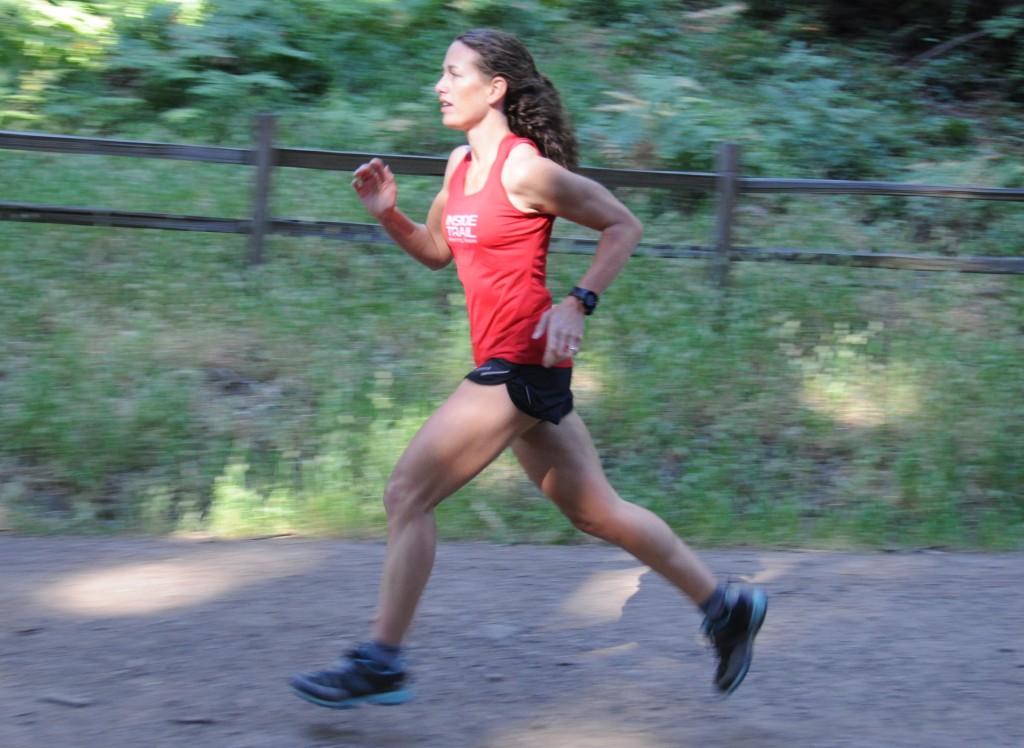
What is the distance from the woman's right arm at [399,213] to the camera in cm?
329

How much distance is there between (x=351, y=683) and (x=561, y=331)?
1.18m

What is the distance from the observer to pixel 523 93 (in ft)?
10.3

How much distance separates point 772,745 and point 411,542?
49.1 inches

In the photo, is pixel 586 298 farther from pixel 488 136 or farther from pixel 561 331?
pixel 488 136

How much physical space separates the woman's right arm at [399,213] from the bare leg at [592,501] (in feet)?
2.35

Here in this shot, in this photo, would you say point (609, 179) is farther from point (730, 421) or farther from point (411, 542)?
point (411, 542)

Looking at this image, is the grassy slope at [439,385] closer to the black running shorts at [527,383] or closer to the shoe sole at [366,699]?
the shoe sole at [366,699]

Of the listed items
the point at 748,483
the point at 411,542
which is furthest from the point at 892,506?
the point at 411,542

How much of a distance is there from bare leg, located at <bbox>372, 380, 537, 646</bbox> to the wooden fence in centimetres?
440

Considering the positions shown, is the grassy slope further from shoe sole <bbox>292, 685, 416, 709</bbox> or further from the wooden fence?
shoe sole <bbox>292, 685, 416, 709</bbox>

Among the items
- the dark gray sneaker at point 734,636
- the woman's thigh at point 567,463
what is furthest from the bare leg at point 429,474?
the dark gray sneaker at point 734,636

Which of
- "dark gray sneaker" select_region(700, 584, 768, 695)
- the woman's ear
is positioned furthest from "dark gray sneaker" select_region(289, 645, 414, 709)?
the woman's ear

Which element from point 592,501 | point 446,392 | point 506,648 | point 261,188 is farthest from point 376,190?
point 261,188

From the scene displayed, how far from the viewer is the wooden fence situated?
7086 mm
